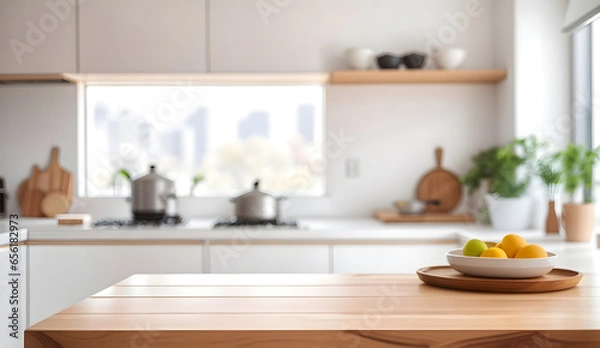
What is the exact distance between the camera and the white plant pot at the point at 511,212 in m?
3.41

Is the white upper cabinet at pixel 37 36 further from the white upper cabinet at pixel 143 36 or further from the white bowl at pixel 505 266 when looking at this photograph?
the white bowl at pixel 505 266

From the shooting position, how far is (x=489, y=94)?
13.3 ft

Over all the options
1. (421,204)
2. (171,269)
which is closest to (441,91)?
(421,204)

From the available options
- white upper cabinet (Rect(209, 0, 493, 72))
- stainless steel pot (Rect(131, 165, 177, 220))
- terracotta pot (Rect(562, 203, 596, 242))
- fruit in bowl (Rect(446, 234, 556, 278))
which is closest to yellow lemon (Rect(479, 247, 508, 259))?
fruit in bowl (Rect(446, 234, 556, 278))

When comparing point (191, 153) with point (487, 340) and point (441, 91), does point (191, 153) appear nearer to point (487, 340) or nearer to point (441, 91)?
point (441, 91)

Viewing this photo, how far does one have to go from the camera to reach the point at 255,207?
3.63 metres

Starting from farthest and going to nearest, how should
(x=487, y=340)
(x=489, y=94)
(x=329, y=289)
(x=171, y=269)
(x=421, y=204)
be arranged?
(x=489, y=94), (x=421, y=204), (x=171, y=269), (x=329, y=289), (x=487, y=340)

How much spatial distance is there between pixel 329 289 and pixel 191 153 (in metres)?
2.63

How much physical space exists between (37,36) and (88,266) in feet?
4.69

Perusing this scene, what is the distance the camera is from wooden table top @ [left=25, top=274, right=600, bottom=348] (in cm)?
131

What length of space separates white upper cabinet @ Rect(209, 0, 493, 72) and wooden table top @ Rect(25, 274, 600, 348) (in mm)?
2342

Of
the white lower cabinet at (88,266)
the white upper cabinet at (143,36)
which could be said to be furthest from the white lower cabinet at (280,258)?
the white upper cabinet at (143,36)

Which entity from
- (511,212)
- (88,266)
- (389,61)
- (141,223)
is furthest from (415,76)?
(88,266)

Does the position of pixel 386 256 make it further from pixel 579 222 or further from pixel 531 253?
pixel 531 253
